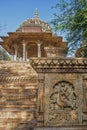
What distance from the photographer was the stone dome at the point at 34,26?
19.8 metres

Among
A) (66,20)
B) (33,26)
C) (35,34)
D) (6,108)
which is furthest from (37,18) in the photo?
(6,108)

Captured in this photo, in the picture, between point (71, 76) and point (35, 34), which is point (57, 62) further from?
point (35, 34)

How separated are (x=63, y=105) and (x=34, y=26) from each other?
14.9m

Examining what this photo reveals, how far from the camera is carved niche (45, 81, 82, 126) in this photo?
17.8ft

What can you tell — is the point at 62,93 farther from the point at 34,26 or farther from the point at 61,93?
the point at 34,26

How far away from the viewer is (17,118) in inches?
263

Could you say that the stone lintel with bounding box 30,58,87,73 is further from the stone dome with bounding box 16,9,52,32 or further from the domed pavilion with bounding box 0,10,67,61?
the stone dome with bounding box 16,9,52,32

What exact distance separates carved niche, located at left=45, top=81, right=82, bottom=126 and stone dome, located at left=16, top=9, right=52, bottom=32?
14.3 m

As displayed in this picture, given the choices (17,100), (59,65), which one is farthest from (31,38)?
(59,65)

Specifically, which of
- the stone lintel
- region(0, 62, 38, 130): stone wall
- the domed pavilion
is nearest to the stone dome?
the domed pavilion

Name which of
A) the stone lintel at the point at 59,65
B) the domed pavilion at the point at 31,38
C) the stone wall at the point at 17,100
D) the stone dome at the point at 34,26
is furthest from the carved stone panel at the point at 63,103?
the stone dome at the point at 34,26

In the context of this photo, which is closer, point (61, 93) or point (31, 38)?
point (61, 93)

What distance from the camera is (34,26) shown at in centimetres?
1995

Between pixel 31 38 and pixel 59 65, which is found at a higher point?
pixel 31 38
